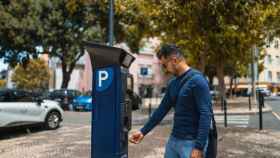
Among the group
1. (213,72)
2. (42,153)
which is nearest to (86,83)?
(213,72)

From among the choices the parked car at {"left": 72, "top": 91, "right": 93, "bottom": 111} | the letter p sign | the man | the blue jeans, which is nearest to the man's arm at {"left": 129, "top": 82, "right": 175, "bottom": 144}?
the man

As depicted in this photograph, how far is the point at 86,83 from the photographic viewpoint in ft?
191

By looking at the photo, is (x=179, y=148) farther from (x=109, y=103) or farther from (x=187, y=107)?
(x=109, y=103)

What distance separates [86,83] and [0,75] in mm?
28809

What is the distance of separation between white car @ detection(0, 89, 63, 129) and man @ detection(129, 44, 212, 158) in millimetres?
8419

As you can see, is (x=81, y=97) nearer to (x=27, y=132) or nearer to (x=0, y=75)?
(x=27, y=132)

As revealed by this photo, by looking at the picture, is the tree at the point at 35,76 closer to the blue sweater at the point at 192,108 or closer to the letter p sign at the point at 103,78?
the letter p sign at the point at 103,78

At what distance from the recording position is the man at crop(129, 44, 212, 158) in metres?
3.48

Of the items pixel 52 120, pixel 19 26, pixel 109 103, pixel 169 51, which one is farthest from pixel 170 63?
pixel 19 26

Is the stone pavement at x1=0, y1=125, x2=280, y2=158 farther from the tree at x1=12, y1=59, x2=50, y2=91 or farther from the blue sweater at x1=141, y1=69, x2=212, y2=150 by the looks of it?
the tree at x1=12, y1=59, x2=50, y2=91

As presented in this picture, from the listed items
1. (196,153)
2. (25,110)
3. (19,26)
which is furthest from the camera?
(19,26)

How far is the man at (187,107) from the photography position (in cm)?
348

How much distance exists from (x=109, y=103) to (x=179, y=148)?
4.48ft

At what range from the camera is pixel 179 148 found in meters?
3.72
